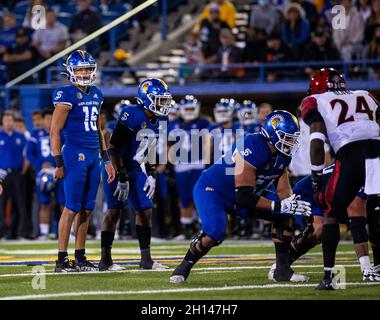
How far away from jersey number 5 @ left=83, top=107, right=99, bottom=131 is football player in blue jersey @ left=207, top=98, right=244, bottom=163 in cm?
478

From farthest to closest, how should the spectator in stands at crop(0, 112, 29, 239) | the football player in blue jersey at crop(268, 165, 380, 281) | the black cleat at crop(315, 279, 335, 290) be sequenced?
the spectator in stands at crop(0, 112, 29, 239), the football player in blue jersey at crop(268, 165, 380, 281), the black cleat at crop(315, 279, 335, 290)

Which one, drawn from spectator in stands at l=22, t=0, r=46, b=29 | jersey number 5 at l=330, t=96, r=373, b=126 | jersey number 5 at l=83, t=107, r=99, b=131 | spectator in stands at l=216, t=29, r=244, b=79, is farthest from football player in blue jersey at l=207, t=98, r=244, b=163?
jersey number 5 at l=330, t=96, r=373, b=126

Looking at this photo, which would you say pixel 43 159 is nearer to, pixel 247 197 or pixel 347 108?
pixel 247 197

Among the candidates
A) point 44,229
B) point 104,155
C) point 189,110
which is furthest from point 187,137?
point 104,155

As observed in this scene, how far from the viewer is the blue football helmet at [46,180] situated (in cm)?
1407

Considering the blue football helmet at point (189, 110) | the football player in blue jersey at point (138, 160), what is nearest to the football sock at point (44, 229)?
the blue football helmet at point (189, 110)

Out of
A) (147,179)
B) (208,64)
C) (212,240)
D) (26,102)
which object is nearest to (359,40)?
(208,64)

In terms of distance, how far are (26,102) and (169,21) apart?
4301mm

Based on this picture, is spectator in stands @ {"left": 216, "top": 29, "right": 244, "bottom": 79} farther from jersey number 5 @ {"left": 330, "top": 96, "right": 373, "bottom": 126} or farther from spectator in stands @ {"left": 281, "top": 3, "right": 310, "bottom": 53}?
jersey number 5 @ {"left": 330, "top": 96, "right": 373, "bottom": 126}

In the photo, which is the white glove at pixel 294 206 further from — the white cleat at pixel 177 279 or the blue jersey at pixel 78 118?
the blue jersey at pixel 78 118

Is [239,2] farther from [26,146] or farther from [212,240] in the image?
[212,240]

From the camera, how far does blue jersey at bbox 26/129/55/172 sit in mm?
14258

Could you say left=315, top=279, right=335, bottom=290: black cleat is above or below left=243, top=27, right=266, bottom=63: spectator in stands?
below

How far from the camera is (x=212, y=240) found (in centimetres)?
747
